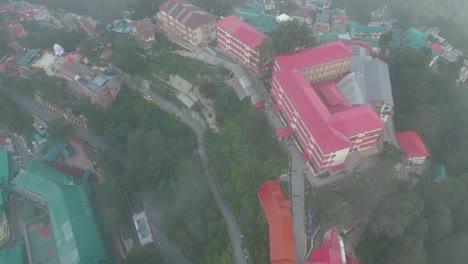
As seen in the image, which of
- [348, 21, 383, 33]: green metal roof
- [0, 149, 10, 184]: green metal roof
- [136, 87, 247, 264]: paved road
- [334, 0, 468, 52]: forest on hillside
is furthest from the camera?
[334, 0, 468, 52]: forest on hillside

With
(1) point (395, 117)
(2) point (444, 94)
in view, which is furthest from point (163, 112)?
(2) point (444, 94)

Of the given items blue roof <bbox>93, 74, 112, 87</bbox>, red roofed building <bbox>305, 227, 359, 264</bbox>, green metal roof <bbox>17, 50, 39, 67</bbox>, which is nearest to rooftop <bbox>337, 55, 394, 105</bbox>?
red roofed building <bbox>305, 227, 359, 264</bbox>

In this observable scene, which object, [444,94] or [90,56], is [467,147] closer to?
[444,94]

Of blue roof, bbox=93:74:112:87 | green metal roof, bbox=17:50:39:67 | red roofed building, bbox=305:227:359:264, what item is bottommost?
red roofed building, bbox=305:227:359:264

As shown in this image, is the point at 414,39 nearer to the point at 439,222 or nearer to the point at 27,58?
the point at 439,222

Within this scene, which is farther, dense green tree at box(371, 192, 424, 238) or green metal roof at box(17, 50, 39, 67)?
green metal roof at box(17, 50, 39, 67)

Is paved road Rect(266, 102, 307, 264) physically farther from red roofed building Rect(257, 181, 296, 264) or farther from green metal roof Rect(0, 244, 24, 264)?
green metal roof Rect(0, 244, 24, 264)
